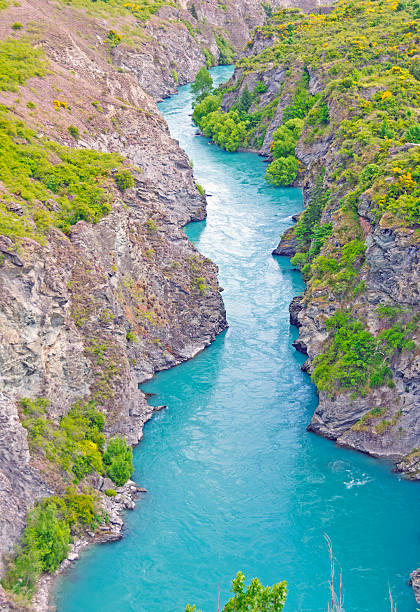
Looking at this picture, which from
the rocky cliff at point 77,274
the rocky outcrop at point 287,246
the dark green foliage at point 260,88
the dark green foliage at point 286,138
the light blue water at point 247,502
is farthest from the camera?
the dark green foliage at point 260,88

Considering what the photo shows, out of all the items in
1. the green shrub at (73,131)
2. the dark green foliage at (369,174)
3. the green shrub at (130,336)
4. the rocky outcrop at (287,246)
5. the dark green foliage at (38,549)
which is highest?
the dark green foliage at (369,174)

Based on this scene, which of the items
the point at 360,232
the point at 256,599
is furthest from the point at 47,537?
the point at 360,232

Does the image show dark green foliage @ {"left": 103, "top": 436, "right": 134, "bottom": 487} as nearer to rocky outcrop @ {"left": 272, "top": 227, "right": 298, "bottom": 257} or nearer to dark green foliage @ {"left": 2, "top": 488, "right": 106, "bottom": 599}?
dark green foliage @ {"left": 2, "top": 488, "right": 106, "bottom": 599}

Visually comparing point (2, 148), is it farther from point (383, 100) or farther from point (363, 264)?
point (383, 100)

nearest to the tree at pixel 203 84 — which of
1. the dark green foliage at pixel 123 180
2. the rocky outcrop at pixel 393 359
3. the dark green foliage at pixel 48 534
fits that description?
the dark green foliage at pixel 123 180

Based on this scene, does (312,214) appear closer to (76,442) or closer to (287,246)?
(287,246)

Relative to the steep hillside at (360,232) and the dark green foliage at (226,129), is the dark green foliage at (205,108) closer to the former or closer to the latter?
the dark green foliage at (226,129)

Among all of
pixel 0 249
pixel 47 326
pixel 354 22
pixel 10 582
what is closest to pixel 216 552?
pixel 10 582
